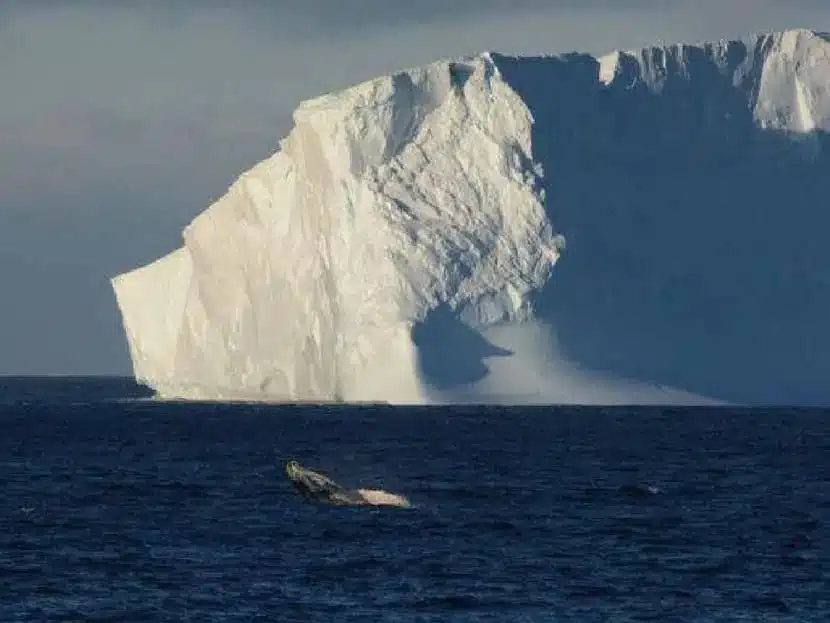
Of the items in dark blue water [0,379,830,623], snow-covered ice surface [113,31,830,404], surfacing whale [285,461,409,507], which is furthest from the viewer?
snow-covered ice surface [113,31,830,404]

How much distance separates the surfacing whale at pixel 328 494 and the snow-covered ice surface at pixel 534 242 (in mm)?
19298

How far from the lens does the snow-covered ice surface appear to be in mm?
54688

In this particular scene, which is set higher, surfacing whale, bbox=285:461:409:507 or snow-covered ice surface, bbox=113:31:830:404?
snow-covered ice surface, bbox=113:31:830:404

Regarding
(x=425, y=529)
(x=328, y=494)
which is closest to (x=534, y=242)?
(x=328, y=494)

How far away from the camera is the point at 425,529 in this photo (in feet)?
97.3

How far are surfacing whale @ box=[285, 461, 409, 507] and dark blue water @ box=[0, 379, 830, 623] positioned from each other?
21.5 inches

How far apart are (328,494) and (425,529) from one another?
16.4ft

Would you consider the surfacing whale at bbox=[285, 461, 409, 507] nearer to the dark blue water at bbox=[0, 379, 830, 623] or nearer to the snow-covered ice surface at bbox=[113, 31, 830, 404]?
the dark blue water at bbox=[0, 379, 830, 623]

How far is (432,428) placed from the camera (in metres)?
58.2

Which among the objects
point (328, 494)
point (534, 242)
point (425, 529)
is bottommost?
point (425, 529)

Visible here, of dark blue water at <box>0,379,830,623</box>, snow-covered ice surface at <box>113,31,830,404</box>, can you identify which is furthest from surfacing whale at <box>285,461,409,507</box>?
snow-covered ice surface at <box>113,31,830,404</box>

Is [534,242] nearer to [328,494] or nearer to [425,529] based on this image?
[328,494]

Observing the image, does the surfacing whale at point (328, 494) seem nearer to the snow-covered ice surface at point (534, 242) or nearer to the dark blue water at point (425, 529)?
the dark blue water at point (425, 529)

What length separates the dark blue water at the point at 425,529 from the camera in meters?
22.5
